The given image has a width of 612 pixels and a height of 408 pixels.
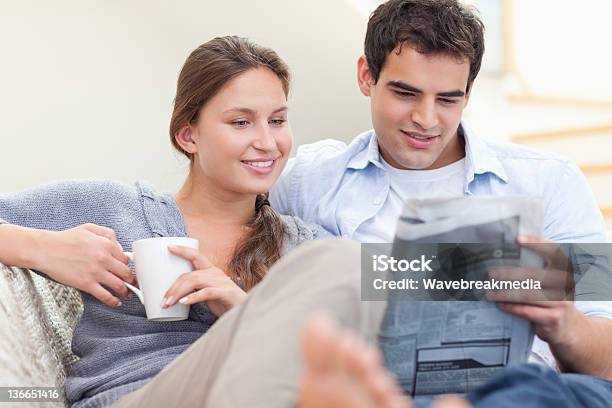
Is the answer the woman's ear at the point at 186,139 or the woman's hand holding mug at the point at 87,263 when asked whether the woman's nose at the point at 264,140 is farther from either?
the woman's hand holding mug at the point at 87,263

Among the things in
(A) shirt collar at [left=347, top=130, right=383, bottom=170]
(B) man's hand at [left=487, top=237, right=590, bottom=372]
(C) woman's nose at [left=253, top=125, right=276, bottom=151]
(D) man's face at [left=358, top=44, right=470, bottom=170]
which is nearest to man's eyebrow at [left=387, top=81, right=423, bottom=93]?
(D) man's face at [left=358, top=44, right=470, bottom=170]

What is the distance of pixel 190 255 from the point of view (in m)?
1.21

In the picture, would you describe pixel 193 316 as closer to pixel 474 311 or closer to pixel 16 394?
pixel 16 394

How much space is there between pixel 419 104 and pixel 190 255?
0.61m

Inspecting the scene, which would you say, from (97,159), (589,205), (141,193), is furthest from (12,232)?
(97,159)

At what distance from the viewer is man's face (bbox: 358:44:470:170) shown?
1.58 metres

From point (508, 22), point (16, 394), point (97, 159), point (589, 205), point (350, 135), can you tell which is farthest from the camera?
point (508, 22)

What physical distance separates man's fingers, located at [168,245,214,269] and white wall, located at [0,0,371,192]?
1.51 meters

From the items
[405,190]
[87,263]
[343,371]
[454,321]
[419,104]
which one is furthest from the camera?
[405,190]

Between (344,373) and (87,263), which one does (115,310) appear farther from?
(344,373)

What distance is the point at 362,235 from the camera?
1.65 m

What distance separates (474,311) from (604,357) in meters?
0.33

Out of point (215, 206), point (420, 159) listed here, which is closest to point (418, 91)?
point (420, 159)

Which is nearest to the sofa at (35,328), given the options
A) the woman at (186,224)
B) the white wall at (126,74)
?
the woman at (186,224)
